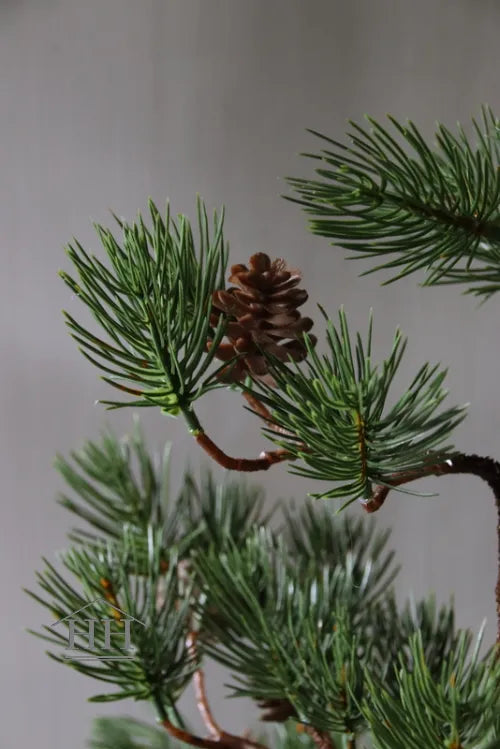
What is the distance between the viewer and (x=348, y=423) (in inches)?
10.4

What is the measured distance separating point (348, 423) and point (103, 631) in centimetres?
17

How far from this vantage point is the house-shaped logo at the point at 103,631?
0.35 meters

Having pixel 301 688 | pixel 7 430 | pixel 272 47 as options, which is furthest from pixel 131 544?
pixel 272 47

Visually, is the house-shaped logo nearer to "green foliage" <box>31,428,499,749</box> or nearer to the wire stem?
"green foliage" <box>31,428,499,749</box>

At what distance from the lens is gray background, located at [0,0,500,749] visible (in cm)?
74

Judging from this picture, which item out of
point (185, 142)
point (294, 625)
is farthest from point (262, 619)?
point (185, 142)

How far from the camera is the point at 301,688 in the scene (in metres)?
0.37

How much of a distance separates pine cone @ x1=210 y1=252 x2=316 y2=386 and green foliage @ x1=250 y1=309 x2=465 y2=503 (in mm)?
20

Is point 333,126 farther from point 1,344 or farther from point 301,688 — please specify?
point 301,688

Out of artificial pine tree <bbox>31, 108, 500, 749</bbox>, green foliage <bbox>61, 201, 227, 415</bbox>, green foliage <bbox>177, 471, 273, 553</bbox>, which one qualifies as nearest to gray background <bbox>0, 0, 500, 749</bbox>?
green foliage <bbox>177, 471, 273, 553</bbox>

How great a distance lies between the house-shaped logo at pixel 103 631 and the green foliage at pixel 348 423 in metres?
0.14

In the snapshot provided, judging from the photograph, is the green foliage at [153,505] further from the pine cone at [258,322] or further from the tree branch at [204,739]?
the pine cone at [258,322]

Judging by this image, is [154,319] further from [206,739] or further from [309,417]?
[206,739]

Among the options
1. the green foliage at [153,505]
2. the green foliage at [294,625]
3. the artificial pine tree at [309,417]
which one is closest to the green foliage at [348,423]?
the artificial pine tree at [309,417]
